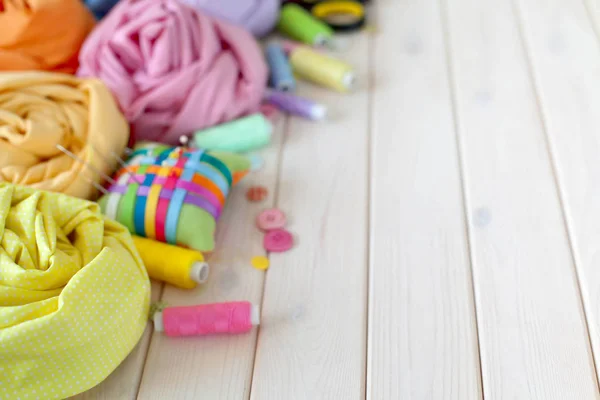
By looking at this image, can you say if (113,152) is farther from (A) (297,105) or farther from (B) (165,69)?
(A) (297,105)

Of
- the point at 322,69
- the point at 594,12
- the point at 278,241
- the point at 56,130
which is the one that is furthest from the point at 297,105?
the point at 594,12

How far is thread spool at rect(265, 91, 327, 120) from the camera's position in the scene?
5.06 ft

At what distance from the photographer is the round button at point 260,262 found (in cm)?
124

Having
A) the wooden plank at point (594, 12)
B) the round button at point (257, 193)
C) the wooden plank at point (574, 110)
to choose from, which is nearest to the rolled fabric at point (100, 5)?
the round button at point (257, 193)

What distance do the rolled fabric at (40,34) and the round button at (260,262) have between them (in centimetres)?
63

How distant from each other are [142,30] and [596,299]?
3.32 feet

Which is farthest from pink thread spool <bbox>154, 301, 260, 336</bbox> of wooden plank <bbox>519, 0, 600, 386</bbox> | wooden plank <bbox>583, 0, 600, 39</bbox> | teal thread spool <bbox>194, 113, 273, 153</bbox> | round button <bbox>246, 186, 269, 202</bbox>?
wooden plank <bbox>583, 0, 600, 39</bbox>

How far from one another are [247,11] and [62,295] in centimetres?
94

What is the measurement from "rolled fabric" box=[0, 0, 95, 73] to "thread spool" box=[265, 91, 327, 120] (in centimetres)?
44

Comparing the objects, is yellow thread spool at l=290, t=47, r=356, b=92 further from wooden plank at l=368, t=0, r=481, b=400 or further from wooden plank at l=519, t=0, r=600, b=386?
wooden plank at l=519, t=0, r=600, b=386

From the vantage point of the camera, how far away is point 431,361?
1075 millimetres

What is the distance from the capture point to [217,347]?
1.12 m

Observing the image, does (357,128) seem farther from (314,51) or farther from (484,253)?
(484,253)

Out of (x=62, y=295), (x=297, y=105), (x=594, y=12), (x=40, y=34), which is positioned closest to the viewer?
(x=62, y=295)
